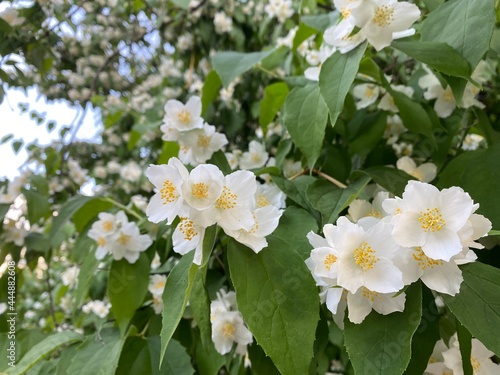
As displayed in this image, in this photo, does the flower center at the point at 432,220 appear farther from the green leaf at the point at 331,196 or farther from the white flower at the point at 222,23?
the white flower at the point at 222,23

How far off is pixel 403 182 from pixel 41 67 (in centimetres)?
98

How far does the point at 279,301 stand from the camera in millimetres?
520

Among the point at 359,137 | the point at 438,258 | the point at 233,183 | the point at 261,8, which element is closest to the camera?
the point at 438,258

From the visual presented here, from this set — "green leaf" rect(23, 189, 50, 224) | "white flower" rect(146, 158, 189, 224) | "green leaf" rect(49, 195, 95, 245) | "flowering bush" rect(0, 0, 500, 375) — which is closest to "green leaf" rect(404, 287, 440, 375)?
"flowering bush" rect(0, 0, 500, 375)

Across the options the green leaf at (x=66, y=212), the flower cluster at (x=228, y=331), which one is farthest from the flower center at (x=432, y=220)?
the green leaf at (x=66, y=212)

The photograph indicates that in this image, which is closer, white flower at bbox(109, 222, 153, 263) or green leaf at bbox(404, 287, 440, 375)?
green leaf at bbox(404, 287, 440, 375)

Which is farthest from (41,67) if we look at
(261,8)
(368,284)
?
(261,8)

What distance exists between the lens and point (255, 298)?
0.52 meters

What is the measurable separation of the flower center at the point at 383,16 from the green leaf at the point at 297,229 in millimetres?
298

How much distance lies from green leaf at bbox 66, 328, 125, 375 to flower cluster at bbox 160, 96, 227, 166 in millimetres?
349

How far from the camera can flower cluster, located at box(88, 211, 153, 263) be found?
85 cm

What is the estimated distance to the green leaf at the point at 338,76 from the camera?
0.59 meters

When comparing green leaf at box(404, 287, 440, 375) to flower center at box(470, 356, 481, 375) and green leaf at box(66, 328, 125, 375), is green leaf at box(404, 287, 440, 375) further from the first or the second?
green leaf at box(66, 328, 125, 375)

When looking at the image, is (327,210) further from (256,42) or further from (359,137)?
(256,42)
